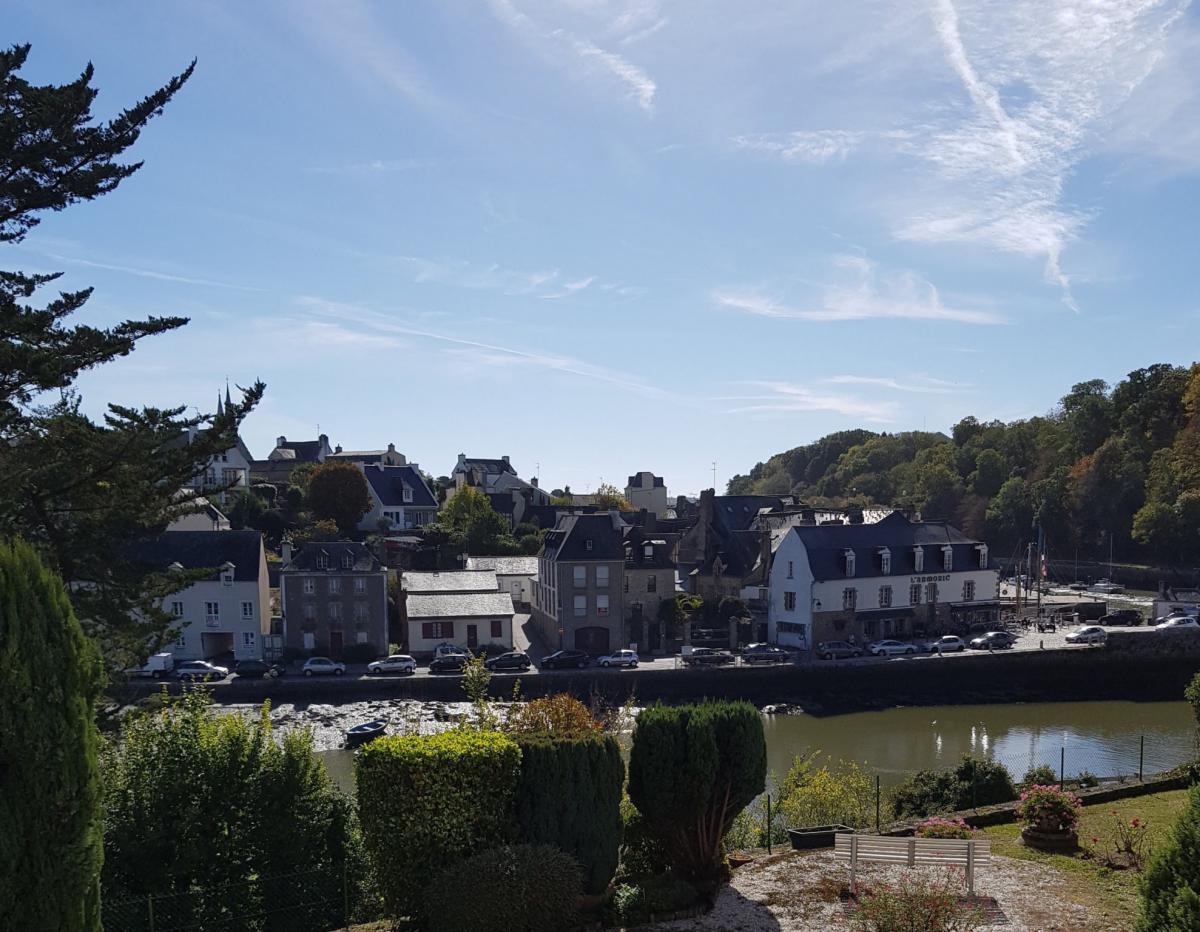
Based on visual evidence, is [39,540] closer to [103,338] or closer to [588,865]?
[103,338]

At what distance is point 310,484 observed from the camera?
59.8 m

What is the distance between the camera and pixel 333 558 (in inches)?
1548

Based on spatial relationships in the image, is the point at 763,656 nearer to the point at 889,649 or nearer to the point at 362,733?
the point at 889,649

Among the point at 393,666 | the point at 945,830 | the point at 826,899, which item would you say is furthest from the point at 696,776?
the point at 393,666

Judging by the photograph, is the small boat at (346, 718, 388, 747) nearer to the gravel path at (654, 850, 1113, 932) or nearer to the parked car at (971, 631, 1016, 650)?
the gravel path at (654, 850, 1113, 932)

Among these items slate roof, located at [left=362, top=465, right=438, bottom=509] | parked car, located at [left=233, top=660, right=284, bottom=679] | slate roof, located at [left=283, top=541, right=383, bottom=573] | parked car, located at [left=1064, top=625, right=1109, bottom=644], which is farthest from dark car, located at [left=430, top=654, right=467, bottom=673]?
slate roof, located at [left=362, top=465, right=438, bottom=509]

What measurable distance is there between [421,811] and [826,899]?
5.05m

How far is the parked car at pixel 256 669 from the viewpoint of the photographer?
116 feet

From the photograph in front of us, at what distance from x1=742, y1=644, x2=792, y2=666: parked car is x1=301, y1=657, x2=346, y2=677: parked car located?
16.1m

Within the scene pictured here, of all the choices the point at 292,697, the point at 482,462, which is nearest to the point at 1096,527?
the point at 482,462

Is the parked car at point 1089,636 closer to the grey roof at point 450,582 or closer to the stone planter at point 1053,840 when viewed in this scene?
the grey roof at point 450,582

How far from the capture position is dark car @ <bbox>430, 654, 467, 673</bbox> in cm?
3582

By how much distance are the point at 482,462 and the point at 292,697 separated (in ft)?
172

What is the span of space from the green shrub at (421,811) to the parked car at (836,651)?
1226 inches
